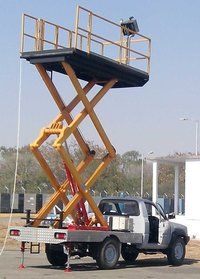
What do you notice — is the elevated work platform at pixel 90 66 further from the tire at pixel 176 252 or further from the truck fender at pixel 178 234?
the tire at pixel 176 252

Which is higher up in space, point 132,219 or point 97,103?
point 97,103

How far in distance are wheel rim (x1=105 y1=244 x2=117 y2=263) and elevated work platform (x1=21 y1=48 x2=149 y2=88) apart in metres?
4.76

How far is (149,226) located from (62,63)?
17.6 ft

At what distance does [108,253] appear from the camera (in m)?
19.1

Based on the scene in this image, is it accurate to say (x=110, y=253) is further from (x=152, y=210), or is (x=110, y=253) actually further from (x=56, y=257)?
(x=152, y=210)

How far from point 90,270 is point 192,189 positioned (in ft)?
71.1

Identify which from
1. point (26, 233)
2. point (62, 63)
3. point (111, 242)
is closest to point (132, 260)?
point (111, 242)

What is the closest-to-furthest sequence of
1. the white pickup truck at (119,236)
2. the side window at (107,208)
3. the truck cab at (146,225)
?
the white pickup truck at (119,236)
the truck cab at (146,225)
the side window at (107,208)

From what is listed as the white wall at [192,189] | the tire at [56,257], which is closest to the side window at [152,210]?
the tire at [56,257]

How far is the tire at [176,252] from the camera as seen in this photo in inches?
840

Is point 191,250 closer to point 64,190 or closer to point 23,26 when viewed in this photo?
point 64,190

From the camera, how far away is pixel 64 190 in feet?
65.1

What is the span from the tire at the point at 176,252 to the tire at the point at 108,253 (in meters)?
2.57

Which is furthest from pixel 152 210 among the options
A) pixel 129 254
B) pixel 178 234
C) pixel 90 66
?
pixel 90 66
